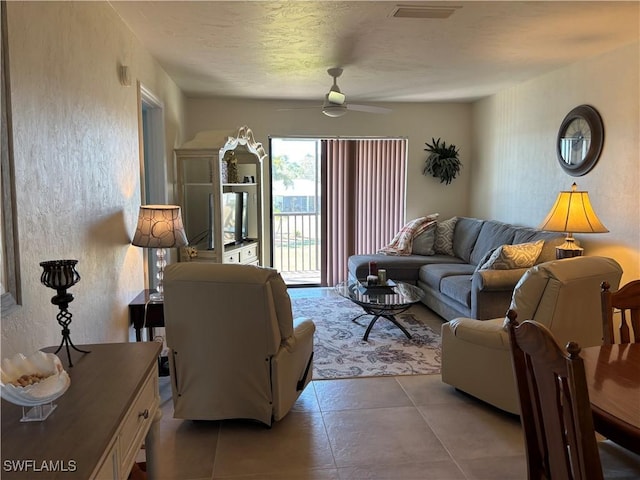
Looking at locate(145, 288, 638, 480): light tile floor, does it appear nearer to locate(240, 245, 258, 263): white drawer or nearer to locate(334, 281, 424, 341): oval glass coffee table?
locate(334, 281, 424, 341): oval glass coffee table

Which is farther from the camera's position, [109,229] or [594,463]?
[109,229]

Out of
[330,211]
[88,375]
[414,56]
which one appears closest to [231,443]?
[88,375]

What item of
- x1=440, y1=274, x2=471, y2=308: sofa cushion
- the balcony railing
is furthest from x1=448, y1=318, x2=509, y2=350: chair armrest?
the balcony railing

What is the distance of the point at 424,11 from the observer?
2854 millimetres

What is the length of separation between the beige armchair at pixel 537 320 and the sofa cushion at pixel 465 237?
104 inches

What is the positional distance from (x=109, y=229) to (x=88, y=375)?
4.85 feet

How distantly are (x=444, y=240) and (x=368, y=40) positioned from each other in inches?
121

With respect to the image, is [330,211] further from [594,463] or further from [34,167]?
[594,463]

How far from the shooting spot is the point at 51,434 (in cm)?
113

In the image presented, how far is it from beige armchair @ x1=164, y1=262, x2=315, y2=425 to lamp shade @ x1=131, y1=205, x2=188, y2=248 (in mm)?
675

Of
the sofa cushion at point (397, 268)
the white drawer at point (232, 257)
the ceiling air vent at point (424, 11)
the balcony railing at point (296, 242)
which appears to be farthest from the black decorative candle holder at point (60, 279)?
the balcony railing at point (296, 242)

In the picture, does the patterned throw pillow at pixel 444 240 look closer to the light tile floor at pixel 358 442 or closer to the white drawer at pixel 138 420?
the light tile floor at pixel 358 442

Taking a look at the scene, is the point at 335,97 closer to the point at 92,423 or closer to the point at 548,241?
the point at 548,241

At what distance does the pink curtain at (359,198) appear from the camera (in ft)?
21.0
